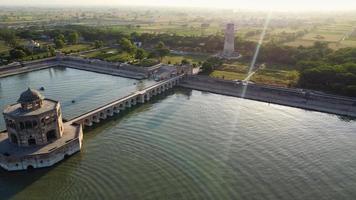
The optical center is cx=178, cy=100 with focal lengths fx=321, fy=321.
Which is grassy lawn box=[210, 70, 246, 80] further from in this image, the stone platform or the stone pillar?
the stone platform

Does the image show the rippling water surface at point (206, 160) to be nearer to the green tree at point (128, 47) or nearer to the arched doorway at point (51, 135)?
the arched doorway at point (51, 135)


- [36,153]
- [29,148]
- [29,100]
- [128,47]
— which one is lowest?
[29,148]

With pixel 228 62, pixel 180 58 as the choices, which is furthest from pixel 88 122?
pixel 180 58

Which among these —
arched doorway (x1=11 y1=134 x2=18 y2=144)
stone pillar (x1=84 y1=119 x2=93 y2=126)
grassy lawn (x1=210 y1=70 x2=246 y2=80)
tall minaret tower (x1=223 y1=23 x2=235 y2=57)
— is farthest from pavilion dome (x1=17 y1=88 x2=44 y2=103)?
tall minaret tower (x1=223 y1=23 x2=235 y2=57)

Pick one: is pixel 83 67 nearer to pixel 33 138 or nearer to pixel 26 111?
pixel 26 111

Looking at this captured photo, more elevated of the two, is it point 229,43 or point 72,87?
point 229,43

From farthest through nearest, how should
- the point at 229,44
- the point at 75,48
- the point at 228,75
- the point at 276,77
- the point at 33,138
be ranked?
the point at 75,48 < the point at 229,44 < the point at 228,75 < the point at 276,77 < the point at 33,138

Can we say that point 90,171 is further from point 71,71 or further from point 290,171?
point 71,71
